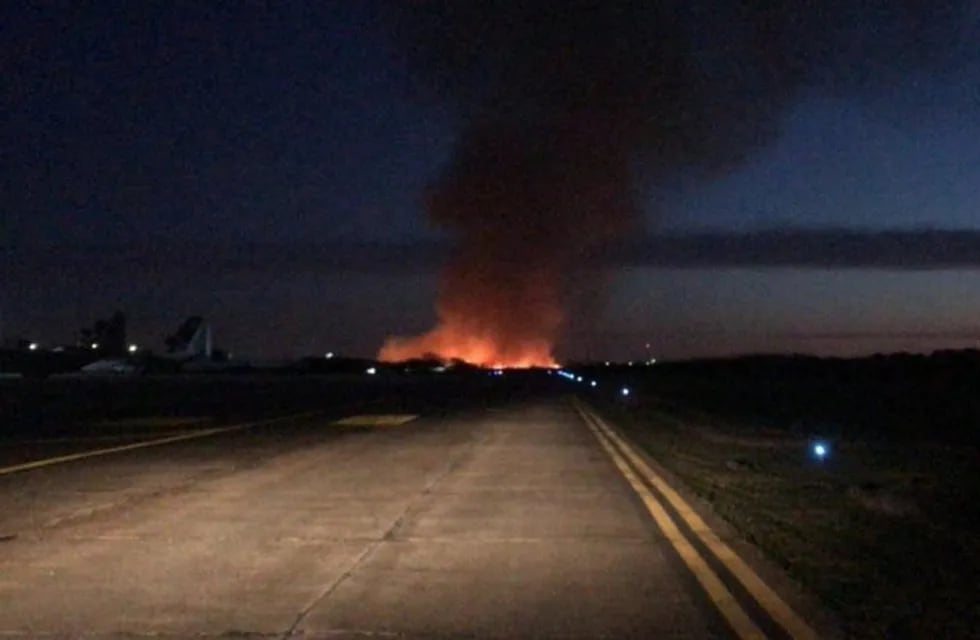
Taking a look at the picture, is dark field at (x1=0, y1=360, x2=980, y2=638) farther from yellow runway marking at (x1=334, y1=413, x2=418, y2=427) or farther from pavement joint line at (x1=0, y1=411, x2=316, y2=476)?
yellow runway marking at (x1=334, y1=413, x2=418, y2=427)

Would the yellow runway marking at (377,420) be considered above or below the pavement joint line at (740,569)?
above

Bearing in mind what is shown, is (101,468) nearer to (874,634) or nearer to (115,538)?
(115,538)

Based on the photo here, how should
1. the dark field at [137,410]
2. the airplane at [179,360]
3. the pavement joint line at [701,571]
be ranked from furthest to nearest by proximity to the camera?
the airplane at [179,360], the dark field at [137,410], the pavement joint line at [701,571]

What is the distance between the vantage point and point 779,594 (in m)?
11.8

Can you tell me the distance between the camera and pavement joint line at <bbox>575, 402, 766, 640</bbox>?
1045 centimetres

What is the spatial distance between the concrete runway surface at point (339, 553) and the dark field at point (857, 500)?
50.0 inches

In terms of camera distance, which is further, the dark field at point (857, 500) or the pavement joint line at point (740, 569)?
the dark field at point (857, 500)

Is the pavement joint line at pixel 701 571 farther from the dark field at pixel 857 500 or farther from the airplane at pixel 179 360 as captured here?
the airplane at pixel 179 360

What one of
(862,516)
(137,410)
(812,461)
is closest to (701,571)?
(862,516)

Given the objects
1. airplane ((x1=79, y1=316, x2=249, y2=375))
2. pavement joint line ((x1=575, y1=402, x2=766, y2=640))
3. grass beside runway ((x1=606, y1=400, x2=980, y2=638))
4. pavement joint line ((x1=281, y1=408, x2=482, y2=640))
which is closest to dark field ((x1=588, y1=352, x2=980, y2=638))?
grass beside runway ((x1=606, y1=400, x2=980, y2=638))

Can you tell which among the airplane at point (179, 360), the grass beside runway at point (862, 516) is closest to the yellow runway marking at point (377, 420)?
the grass beside runway at point (862, 516)

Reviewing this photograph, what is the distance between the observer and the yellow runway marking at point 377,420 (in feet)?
145

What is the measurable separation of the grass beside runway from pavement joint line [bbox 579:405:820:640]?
0.35m

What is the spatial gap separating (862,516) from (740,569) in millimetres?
5789
